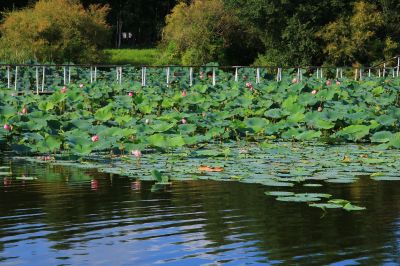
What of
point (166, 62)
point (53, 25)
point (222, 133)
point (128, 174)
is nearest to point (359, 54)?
point (166, 62)

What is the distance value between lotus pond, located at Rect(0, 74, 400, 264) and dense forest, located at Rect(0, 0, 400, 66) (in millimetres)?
22792

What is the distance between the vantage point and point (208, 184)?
7.54m

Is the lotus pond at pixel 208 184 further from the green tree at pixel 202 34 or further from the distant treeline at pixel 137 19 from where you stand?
the distant treeline at pixel 137 19

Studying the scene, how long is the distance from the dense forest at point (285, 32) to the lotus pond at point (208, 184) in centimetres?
2279

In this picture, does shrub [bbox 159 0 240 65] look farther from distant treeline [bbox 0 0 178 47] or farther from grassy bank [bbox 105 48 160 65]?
distant treeline [bbox 0 0 178 47]

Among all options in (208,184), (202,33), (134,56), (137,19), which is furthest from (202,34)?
(208,184)

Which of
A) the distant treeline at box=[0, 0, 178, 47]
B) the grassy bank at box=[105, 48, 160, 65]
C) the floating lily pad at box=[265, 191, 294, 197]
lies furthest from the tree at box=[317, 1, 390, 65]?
the floating lily pad at box=[265, 191, 294, 197]

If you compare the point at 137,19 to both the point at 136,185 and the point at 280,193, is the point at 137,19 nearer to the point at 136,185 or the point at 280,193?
the point at 136,185

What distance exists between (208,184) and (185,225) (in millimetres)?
1713

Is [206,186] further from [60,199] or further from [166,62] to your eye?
[166,62]

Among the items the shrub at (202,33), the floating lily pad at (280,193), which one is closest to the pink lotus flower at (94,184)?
the floating lily pad at (280,193)

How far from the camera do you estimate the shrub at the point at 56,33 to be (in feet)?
108

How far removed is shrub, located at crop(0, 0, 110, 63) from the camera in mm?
32969

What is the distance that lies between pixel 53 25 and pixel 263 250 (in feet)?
96.8
